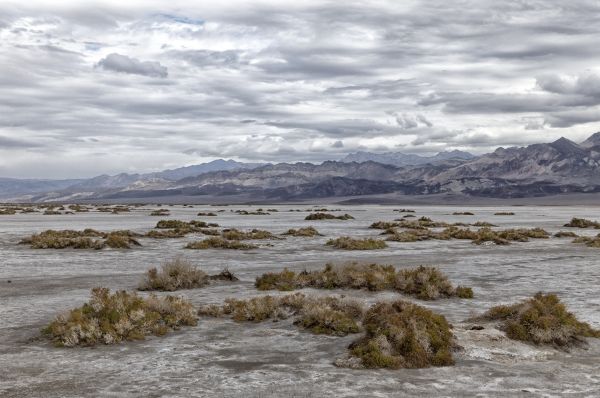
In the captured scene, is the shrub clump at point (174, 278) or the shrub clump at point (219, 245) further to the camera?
the shrub clump at point (219, 245)

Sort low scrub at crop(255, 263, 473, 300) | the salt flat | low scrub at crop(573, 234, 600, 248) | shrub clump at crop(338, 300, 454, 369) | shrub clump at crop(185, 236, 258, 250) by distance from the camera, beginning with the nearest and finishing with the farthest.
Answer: the salt flat < shrub clump at crop(338, 300, 454, 369) < low scrub at crop(255, 263, 473, 300) < shrub clump at crop(185, 236, 258, 250) < low scrub at crop(573, 234, 600, 248)

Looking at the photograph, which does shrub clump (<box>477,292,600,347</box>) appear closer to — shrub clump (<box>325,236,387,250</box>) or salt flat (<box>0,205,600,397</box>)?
salt flat (<box>0,205,600,397</box>)

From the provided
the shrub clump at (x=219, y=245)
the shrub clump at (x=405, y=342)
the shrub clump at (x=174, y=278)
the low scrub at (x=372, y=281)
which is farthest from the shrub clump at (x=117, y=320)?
the shrub clump at (x=219, y=245)

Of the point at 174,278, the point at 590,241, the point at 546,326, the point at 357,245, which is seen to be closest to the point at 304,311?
the point at 546,326

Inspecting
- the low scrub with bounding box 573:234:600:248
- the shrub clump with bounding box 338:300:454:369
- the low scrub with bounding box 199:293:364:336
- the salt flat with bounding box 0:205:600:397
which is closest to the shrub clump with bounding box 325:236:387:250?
the low scrub with bounding box 573:234:600:248

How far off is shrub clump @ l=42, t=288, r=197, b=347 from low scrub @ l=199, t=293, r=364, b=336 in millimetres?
1110

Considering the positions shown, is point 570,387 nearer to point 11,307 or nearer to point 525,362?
point 525,362

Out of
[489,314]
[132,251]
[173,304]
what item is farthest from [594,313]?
[132,251]

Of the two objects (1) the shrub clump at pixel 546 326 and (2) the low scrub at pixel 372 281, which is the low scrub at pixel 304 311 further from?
(2) the low scrub at pixel 372 281

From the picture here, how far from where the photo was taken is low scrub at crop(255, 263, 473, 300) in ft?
57.9

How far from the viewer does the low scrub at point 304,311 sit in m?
12.8

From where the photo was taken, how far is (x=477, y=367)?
403 inches

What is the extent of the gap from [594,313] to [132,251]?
24.1 metres

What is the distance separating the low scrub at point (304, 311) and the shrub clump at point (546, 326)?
330 centimetres
